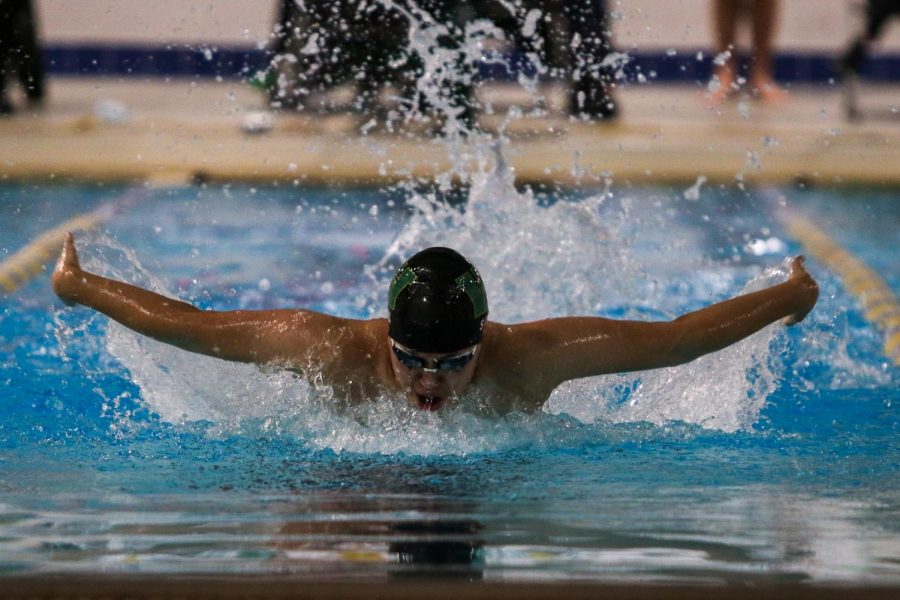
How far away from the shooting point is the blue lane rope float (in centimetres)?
493

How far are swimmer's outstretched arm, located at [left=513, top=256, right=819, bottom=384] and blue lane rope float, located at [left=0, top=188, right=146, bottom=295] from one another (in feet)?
6.73

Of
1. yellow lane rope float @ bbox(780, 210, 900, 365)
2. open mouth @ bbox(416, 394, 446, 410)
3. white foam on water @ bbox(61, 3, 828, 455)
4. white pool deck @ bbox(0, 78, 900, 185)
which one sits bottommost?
white pool deck @ bbox(0, 78, 900, 185)

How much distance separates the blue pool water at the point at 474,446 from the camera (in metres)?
2.11

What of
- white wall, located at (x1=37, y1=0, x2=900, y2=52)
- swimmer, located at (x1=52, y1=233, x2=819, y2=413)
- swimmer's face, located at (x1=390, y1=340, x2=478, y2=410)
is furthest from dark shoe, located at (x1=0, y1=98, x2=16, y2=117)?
swimmer's face, located at (x1=390, y1=340, x2=478, y2=410)

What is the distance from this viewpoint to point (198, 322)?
2797 mm

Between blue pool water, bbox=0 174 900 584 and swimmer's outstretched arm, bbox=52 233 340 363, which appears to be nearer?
blue pool water, bbox=0 174 900 584

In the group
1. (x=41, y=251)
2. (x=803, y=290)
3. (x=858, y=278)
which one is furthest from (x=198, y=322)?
(x=858, y=278)

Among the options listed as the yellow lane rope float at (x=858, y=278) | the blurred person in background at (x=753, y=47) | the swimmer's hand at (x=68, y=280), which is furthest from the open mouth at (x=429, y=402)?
the blurred person in background at (x=753, y=47)

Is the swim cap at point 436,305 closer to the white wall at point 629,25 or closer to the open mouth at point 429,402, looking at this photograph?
the open mouth at point 429,402

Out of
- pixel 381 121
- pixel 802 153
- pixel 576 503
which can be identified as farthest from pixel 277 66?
pixel 576 503

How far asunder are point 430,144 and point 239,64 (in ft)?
12.4

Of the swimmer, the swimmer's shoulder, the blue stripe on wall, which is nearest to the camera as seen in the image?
the swimmer

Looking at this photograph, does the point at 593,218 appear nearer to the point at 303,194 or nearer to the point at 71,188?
the point at 303,194

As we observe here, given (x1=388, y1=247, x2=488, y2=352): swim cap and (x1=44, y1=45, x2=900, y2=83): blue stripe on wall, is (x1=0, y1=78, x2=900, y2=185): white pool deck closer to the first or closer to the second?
(x1=44, y1=45, x2=900, y2=83): blue stripe on wall
